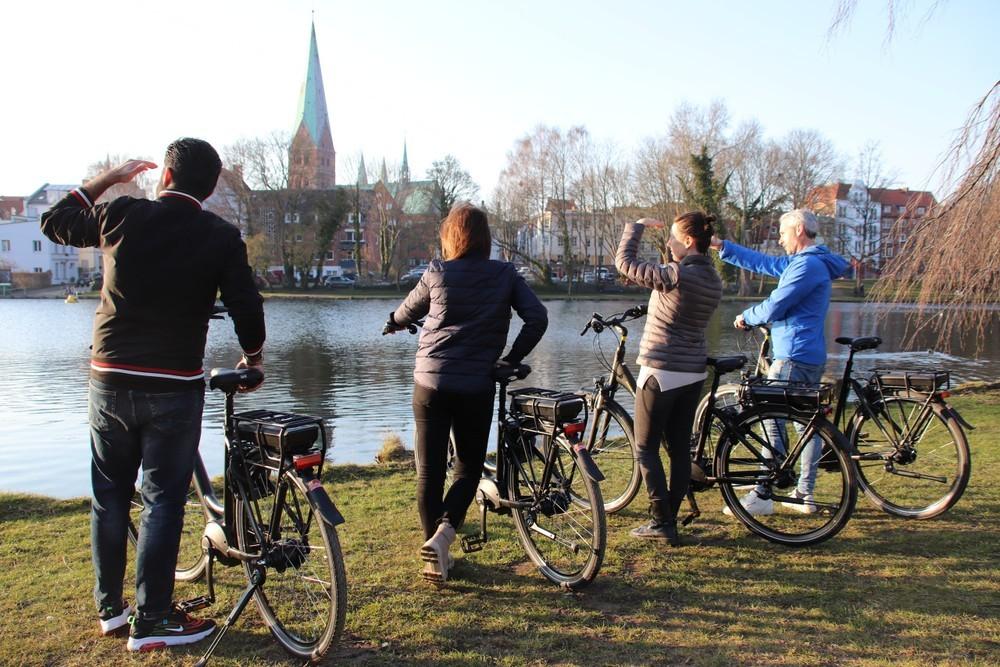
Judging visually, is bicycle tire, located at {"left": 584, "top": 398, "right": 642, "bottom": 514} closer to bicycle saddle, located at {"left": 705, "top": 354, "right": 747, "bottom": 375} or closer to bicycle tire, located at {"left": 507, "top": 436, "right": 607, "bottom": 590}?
bicycle saddle, located at {"left": 705, "top": 354, "right": 747, "bottom": 375}

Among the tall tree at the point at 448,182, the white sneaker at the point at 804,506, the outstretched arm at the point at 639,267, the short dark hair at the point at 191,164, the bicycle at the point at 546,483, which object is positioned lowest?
the white sneaker at the point at 804,506

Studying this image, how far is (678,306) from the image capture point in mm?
4332

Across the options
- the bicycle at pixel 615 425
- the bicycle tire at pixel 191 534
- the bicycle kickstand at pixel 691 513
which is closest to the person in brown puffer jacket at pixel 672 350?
the bicycle kickstand at pixel 691 513

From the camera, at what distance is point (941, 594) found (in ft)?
12.1

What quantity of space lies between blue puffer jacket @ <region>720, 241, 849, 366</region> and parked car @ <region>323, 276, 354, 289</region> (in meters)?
62.4

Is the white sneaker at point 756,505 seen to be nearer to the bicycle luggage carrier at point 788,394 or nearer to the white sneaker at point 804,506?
the white sneaker at point 804,506

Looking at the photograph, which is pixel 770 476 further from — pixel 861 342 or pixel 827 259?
pixel 827 259

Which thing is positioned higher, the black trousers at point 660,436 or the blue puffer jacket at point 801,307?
the blue puffer jacket at point 801,307

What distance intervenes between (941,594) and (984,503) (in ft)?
6.21

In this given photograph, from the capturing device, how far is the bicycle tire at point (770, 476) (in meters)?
4.29

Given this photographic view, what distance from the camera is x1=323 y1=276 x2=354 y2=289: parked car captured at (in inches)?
2642

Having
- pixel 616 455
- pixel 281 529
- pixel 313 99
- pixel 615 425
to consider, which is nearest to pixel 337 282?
pixel 313 99

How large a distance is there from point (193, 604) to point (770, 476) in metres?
3.14

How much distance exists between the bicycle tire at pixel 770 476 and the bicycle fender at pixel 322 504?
8.29 feet
